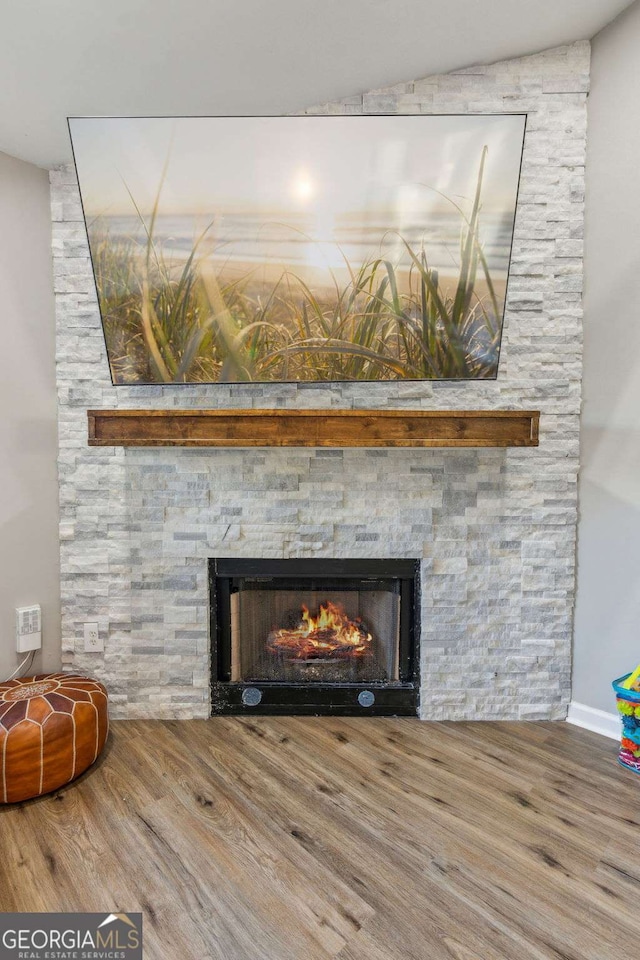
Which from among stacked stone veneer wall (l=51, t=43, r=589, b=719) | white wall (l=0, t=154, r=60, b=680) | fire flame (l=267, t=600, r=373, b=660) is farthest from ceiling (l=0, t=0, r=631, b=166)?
fire flame (l=267, t=600, r=373, b=660)

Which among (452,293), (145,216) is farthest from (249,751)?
(145,216)

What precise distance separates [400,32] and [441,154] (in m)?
0.45

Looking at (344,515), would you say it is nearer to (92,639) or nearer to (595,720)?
(92,639)

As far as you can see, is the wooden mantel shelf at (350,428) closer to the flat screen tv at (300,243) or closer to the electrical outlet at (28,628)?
the flat screen tv at (300,243)

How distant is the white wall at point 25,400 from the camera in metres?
1.88

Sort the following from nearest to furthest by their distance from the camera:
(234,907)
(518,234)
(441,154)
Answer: (234,907) → (441,154) → (518,234)

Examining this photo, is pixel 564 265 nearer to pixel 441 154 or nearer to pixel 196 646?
pixel 441 154

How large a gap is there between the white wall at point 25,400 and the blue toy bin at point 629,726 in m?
2.24

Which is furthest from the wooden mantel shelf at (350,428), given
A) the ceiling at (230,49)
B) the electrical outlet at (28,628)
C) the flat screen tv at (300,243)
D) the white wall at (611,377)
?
the ceiling at (230,49)

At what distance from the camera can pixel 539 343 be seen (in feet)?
6.32

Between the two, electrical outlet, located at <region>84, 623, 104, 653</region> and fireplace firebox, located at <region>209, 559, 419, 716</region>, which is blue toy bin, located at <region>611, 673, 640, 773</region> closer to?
fireplace firebox, located at <region>209, 559, 419, 716</region>
